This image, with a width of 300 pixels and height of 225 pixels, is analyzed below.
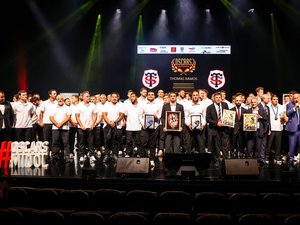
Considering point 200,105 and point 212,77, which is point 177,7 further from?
point 200,105

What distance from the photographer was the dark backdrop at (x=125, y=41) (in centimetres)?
1638

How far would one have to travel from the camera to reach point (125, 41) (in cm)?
1722

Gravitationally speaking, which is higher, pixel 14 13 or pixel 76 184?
pixel 14 13

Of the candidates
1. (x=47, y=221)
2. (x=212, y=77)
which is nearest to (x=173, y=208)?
(x=47, y=221)

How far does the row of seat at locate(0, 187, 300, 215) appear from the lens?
5441 millimetres

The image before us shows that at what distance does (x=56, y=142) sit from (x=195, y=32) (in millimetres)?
9326

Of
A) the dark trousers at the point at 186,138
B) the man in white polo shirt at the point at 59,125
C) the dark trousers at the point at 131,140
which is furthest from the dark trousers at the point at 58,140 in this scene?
the dark trousers at the point at 186,138

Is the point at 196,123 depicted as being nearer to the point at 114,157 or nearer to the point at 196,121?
the point at 196,121

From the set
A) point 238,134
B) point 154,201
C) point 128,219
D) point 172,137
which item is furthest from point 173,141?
point 128,219

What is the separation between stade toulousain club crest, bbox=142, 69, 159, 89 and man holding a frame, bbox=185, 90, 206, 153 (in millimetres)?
6278

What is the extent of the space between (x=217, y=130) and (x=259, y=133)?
1.25 metres

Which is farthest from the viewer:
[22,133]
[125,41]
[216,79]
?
[125,41]

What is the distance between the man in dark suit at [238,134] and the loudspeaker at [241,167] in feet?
8.58

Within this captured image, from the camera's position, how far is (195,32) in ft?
55.6
